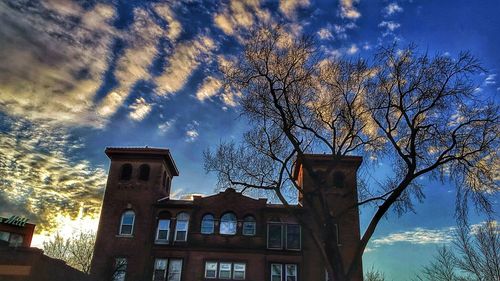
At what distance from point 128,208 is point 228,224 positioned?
28.0ft

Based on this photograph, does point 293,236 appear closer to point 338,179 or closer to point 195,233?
point 338,179

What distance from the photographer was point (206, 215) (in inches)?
1336

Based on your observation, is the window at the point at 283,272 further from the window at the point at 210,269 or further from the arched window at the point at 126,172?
the arched window at the point at 126,172

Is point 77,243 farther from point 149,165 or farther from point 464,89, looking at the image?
point 464,89

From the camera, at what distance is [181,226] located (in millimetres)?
33406

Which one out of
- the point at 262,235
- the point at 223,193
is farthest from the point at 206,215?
the point at 262,235

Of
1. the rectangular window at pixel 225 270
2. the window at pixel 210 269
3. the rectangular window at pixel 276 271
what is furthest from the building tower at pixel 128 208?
the rectangular window at pixel 276 271

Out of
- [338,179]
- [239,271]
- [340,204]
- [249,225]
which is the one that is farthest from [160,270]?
[338,179]

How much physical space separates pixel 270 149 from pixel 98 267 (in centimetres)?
1856

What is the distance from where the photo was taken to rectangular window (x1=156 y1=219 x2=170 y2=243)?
3288 cm

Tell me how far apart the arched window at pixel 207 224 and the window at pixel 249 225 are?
8.96 feet

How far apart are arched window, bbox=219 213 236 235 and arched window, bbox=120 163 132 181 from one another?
29.7 feet

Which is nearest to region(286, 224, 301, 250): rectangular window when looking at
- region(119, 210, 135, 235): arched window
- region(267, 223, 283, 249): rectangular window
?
region(267, 223, 283, 249): rectangular window

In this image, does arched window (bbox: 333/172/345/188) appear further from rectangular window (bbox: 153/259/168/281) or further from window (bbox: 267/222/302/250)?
rectangular window (bbox: 153/259/168/281)
